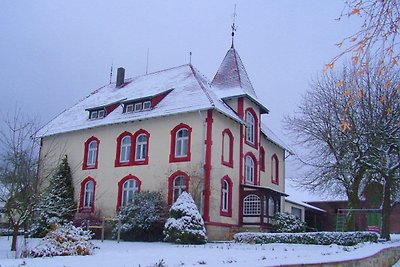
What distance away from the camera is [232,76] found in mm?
27781

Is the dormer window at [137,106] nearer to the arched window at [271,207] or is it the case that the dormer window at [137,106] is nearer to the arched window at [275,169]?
the arched window at [271,207]

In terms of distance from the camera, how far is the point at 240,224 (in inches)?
985

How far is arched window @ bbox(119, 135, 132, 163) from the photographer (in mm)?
26636

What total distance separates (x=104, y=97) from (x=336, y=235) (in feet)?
59.2

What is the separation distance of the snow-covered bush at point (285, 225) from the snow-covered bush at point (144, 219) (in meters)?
6.64

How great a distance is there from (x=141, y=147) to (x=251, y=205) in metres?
6.93

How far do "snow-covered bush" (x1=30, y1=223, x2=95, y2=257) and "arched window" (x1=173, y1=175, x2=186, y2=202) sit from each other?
1161 cm

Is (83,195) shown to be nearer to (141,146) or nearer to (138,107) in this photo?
(141,146)

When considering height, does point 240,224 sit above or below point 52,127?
below

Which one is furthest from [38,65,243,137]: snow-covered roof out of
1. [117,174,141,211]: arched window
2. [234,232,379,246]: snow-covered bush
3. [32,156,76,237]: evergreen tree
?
[234,232,379,246]: snow-covered bush

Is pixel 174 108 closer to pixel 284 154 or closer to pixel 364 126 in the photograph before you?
pixel 364 126

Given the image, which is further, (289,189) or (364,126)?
(289,189)

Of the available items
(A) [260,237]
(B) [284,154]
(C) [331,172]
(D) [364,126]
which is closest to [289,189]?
(B) [284,154]

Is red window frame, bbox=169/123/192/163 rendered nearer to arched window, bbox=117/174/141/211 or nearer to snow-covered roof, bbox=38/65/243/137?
snow-covered roof, bbox=38/65/243/137
